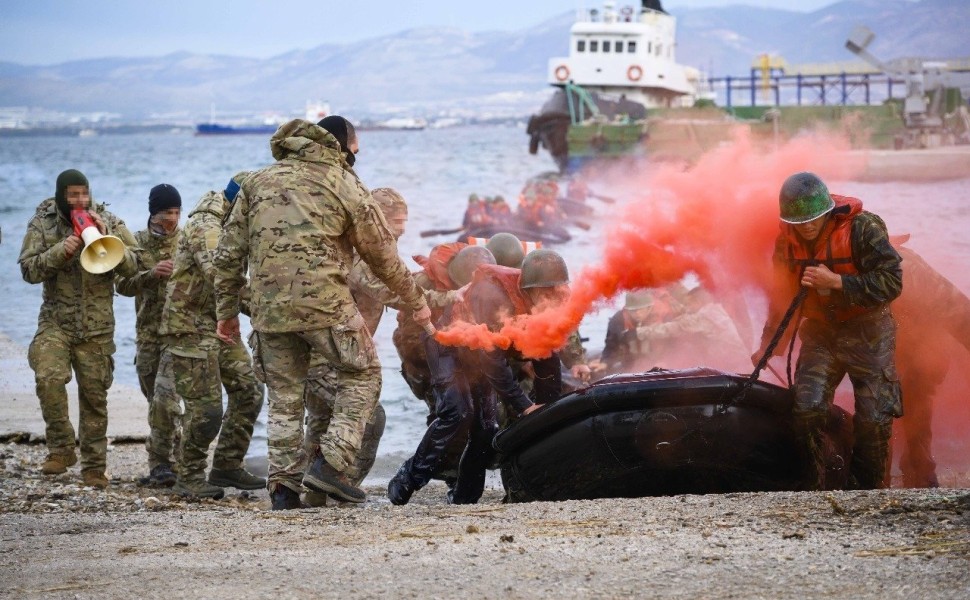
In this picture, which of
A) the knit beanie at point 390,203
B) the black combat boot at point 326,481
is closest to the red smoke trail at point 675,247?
the knit beanie at point 390,203

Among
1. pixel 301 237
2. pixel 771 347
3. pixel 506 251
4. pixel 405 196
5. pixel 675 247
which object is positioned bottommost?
pixel 405 196

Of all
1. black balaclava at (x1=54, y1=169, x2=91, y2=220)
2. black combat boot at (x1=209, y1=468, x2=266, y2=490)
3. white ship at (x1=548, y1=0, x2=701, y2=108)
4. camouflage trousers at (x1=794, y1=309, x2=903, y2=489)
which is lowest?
black combat boot at (x1=209, y1=468, x2=266, y2=490)

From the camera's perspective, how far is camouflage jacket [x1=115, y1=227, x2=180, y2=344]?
8.59 m

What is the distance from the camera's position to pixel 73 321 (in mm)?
8227

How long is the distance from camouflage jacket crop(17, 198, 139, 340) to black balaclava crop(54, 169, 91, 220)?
0.06m

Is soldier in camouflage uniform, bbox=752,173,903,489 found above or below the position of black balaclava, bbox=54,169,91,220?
below

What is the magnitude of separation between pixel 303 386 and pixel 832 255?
115 inches

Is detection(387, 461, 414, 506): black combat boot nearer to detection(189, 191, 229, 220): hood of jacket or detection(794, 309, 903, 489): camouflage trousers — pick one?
detection(189, 191, 229, 220): hood of jacket

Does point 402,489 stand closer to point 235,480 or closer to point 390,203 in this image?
point 235,480

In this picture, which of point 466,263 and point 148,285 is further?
point 148,285

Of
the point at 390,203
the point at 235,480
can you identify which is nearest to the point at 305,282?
the point at 390,203

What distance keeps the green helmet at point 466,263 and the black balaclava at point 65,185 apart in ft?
8.14

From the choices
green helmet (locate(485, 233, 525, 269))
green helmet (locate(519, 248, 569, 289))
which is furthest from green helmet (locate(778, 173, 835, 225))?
green helmet (locate(485, 233, 525, 269))

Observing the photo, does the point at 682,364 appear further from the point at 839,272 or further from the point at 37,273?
the point at 37,273
